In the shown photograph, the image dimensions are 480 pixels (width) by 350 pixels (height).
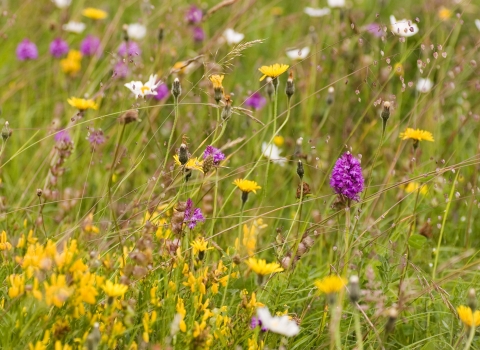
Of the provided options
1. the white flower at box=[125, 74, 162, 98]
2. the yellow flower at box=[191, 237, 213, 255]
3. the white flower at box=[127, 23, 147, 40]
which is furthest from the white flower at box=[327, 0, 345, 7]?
the yellow flower at box=[191, 237, 213, 255]

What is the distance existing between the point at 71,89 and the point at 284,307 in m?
1.87

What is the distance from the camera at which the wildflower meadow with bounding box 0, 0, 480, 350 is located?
1421 mm

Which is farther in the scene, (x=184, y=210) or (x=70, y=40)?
(x=70, y=40)

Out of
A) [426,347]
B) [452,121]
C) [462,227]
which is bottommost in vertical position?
[452,121]

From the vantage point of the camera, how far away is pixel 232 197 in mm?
2562

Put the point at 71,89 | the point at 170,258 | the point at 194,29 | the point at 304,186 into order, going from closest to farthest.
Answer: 1. the point at 170,258
2. the point at 304,186
3. the point at 71,89
4. the point at 194,29

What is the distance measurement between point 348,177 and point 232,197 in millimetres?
918

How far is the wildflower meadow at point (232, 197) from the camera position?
1.42m

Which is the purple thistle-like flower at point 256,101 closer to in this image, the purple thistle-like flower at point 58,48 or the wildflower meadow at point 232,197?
the wildflower meadow at point 232,197

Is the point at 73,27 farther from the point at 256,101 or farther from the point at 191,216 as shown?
the point at 191,216

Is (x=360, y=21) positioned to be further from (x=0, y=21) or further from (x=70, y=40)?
(x=0, y=21)

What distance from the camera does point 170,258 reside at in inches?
62.9

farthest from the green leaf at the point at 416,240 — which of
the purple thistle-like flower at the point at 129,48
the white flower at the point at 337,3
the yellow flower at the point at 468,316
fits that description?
the white flower at the point at 337,3

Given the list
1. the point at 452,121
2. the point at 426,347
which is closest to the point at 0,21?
the point at 452,121
